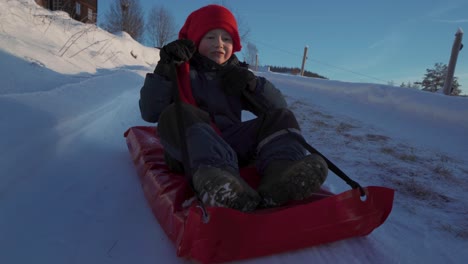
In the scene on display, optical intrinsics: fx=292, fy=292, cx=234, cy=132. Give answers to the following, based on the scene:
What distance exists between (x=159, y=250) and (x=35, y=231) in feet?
1.13

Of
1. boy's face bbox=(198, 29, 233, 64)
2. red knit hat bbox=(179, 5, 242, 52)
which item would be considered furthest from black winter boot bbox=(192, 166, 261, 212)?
red knit hat bbox=(179, 5, 242, 52)

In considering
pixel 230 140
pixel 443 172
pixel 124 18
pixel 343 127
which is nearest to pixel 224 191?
pixel 230 140

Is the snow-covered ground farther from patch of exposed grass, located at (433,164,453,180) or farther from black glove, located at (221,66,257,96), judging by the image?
black glove, located at (221,66,257,96)

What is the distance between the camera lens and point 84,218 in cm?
90

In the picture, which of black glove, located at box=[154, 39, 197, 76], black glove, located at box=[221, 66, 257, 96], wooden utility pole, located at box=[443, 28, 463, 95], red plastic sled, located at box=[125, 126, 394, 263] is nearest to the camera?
red plastic sled, located at box=[125, 126, 394, 263]

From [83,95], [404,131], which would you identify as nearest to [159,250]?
[83,95]

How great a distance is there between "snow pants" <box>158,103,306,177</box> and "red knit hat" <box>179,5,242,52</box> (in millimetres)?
671

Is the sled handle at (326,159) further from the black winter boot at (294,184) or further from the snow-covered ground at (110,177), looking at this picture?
the snow-covered ground at (110,177)

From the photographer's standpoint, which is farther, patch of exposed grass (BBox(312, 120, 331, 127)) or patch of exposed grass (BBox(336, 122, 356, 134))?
patch of exposed grass (BBox(312, 120, 331, 127))

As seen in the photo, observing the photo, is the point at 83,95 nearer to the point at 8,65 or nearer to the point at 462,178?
the point at 8,65

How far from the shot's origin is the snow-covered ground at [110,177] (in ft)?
2.66

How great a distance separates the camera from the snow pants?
970mm

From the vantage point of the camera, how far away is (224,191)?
31.5 inches

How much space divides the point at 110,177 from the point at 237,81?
2.46ft
